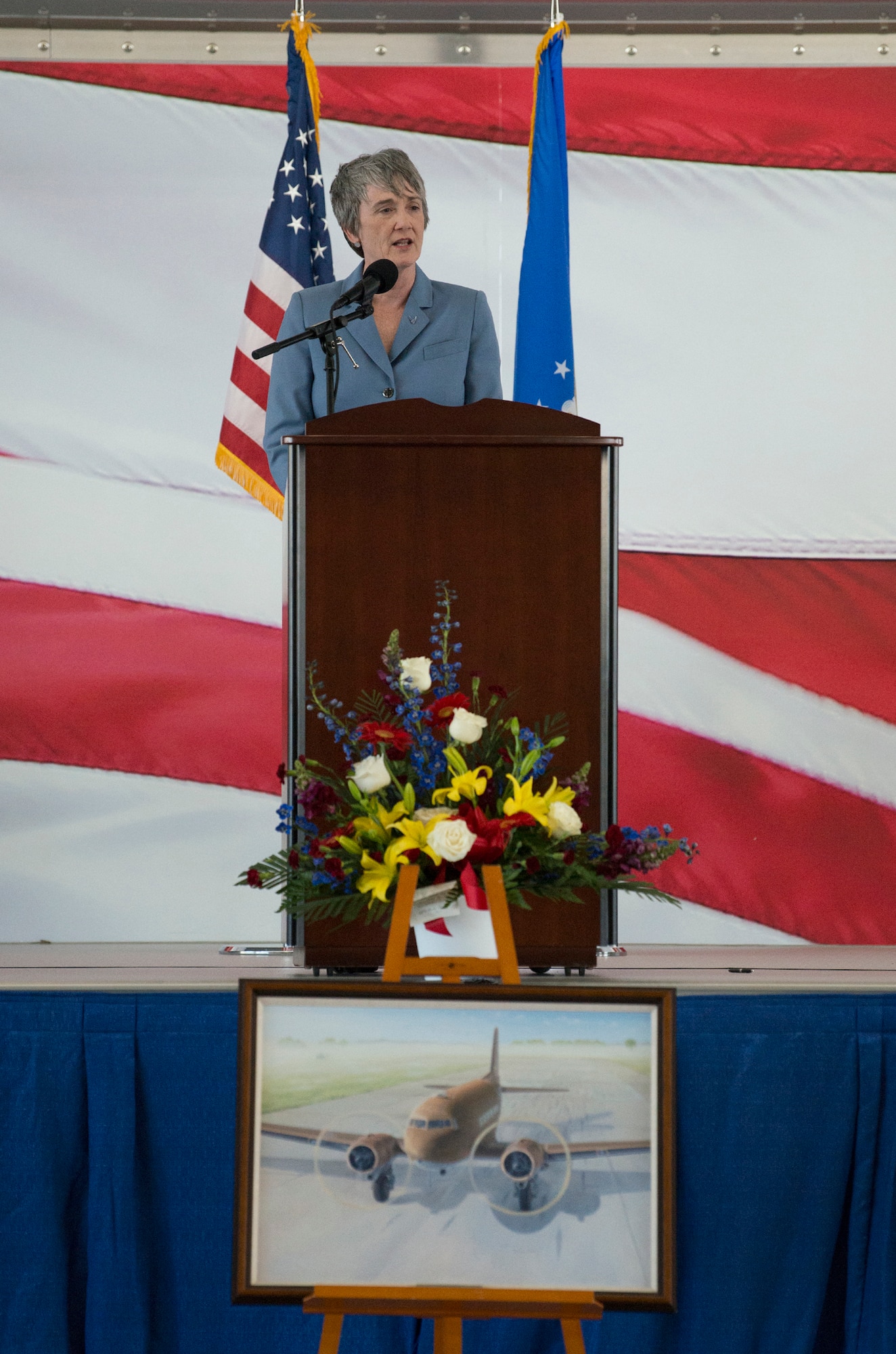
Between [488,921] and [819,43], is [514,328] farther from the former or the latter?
[488,921]

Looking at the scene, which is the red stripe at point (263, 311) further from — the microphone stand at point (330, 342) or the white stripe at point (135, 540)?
the microphone stand at point (330, 342)

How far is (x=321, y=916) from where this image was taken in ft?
6.00

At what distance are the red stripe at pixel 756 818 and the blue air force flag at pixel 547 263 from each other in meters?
0.95

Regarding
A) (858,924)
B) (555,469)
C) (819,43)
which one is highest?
(819,43)

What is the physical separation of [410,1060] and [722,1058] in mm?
663

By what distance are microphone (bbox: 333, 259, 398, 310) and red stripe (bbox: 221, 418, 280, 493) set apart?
1473mm

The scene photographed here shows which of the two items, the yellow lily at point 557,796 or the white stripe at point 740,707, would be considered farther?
the white stripe at point 740,707

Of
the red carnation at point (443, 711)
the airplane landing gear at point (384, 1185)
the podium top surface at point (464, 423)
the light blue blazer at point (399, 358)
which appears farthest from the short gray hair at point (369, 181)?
the airplane landing gear at point (384, 1185)

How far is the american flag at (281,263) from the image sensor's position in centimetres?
365

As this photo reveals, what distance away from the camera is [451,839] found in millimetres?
1660

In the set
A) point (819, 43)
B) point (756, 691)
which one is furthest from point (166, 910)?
point (819, 43)

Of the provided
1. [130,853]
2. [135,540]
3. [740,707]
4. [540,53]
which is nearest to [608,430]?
[740,707]

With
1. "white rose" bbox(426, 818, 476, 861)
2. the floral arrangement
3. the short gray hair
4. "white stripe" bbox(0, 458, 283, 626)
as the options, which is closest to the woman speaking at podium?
the short gray hair

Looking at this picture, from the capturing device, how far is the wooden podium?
2.03m
